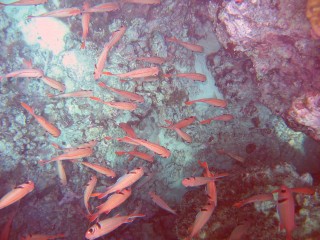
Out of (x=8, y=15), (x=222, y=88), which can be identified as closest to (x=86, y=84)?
(x=8, y=15)

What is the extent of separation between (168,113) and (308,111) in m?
2.72

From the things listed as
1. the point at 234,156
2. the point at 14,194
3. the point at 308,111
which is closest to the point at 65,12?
the point at 14,194

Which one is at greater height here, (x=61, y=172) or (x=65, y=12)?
(x=65, y=12)

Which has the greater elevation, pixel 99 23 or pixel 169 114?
pixel 99 23

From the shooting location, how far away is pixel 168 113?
5824mm

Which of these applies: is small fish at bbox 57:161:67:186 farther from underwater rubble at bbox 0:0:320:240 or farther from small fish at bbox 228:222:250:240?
small fish at bbox 228:222:250:240

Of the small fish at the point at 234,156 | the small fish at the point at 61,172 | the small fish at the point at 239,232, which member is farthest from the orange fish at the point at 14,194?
the small fish at the point at 234,156

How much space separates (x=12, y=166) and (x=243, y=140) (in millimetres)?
4897

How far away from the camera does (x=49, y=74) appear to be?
18.5ft

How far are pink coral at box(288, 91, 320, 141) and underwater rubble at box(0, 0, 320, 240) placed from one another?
0.02 metres

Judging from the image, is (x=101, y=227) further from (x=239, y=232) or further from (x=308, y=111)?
(x=308, y=111)

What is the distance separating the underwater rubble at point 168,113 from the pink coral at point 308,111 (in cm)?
2

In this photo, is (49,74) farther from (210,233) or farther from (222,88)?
(210,233)

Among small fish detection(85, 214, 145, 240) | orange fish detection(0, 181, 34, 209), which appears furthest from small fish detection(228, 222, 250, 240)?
orange fish detection(0, 181, 34, 209)
